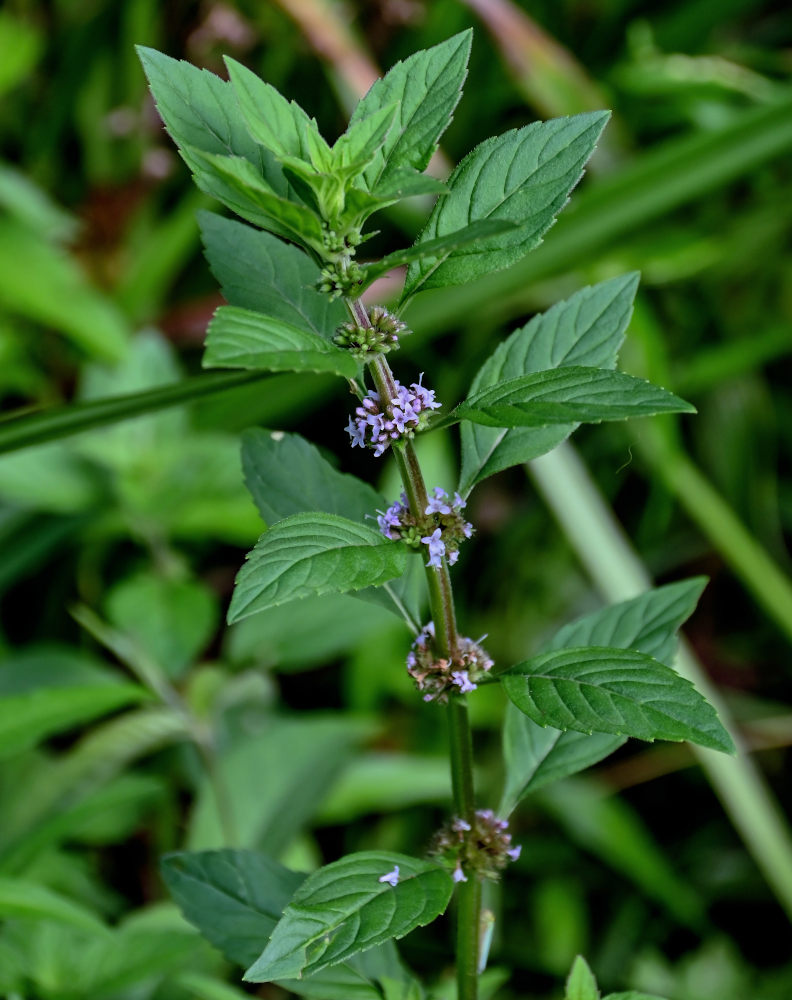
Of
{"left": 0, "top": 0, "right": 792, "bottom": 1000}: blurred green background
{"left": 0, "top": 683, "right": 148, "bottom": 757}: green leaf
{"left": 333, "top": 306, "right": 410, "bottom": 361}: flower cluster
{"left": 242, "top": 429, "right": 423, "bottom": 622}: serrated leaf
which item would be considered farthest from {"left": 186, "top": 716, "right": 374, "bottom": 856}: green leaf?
{"left": 333, "top": 306, "right": 410, "bottom": 361}: flower cluster

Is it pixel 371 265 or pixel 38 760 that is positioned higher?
pixel 38 760

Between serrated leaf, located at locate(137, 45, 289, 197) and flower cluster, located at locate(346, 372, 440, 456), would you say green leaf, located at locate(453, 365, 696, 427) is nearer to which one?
flower cluster, located at locate(346, 372, 440, 456)

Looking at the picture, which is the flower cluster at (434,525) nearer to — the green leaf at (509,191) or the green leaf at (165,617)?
the green leaf at (509,191)

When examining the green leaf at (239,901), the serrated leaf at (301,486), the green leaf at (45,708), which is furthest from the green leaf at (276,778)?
the serrated leaf at (301,486)

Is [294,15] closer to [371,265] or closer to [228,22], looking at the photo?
[228,22]

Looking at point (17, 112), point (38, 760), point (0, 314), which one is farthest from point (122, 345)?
point (17, 112)
